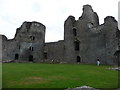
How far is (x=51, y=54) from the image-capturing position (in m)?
48.6

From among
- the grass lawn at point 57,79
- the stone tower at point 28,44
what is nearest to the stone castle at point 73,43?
the stone tower at point 28,44

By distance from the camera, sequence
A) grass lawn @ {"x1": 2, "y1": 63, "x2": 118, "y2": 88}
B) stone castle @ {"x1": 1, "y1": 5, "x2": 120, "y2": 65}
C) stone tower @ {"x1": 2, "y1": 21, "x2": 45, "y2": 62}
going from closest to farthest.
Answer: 1. grass lawn @ {"x1": 2, "y1": 63, "x2": 118, "y2": 88}
2. stone castle @ {"x1": 1, "y1": 5, "x2": 120, "y2": 65}
3. stone tower @ {"x1": 2, "y1": 21, "x2": 45, "y2": 62}

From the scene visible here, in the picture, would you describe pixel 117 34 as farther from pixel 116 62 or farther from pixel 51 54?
pixel 51 54

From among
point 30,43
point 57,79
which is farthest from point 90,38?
point 57,79

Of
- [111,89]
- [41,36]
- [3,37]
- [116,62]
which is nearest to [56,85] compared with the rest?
[111,89]

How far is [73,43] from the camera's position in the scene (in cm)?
4469

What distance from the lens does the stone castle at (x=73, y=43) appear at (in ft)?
126

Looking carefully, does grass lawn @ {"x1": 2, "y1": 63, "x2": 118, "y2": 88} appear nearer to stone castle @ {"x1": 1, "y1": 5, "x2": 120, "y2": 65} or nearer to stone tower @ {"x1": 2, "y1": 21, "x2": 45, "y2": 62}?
stone castle @ {"x1": 1, "y1": 5, "x2": 120, "y2": 65}

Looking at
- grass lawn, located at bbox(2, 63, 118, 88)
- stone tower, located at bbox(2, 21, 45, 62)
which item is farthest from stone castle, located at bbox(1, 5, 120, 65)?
grass lawn, located at bbox(2, 63, 118, 88)

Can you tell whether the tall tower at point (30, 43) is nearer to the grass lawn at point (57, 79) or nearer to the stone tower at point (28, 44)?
the stone tower at point (28, 44)

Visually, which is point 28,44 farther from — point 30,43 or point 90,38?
point 90,38

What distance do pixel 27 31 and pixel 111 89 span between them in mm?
41601

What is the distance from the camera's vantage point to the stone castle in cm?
3828

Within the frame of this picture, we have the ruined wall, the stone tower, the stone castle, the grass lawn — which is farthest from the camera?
the stone tower
